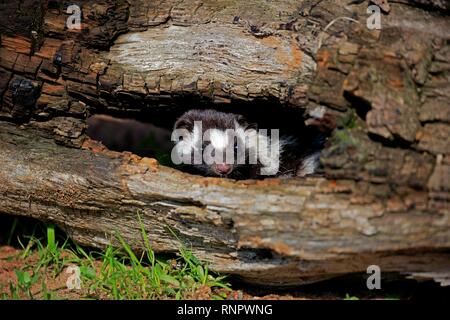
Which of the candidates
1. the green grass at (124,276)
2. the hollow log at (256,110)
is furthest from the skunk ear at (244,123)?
the green grass at (124,276)

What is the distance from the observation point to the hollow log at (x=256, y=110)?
3.23 meters

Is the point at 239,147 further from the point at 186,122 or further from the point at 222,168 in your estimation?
the point at 186,122

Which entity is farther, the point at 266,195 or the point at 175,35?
the point at 175,35

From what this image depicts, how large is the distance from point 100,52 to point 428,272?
2.82m

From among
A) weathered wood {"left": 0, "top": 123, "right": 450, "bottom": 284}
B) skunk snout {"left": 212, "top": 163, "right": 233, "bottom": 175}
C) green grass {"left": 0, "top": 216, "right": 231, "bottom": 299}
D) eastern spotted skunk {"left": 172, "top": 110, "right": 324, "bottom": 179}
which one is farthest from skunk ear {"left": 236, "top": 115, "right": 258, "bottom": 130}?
green grass {"left": 0, "top": 216, "right": 231, "bottom": 299}

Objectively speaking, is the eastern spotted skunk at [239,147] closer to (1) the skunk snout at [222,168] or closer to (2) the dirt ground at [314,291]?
(1) the skunk snout at [222,168]

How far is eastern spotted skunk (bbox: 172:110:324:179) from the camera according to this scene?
15.1 feet

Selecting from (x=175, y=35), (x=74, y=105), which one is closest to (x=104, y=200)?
(x=74, y=105)

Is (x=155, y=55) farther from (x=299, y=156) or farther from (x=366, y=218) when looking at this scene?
(x=366, y=218)

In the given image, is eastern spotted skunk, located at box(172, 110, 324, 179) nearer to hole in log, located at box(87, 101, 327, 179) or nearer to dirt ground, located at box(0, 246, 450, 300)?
hole in log, located at box(87, 101, 327, 179)

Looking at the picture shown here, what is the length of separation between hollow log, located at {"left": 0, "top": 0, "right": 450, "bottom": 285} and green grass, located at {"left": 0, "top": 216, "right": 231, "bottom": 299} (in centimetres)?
13

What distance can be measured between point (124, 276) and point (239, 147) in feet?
4.92

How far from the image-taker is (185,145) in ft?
15.8

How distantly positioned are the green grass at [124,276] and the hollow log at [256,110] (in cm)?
13
